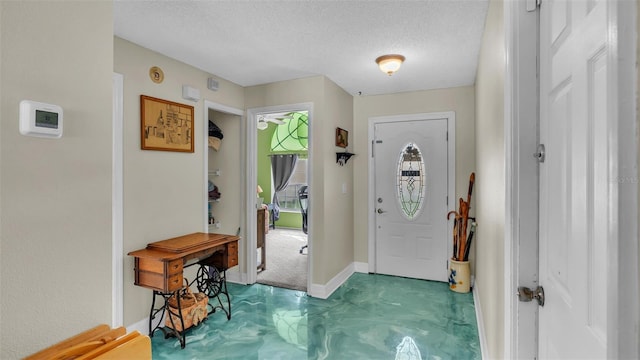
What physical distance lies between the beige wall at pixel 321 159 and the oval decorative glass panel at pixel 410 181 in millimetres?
839

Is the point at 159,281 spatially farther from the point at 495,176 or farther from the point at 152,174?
the point at 495,176

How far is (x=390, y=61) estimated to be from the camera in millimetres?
2848

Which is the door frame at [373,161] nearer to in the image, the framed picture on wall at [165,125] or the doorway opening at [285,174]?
the framed picture on wall at [165,125]

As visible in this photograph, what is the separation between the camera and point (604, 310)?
25.3 inches

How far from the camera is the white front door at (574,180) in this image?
65cm

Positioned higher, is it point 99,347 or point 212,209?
point 212,209

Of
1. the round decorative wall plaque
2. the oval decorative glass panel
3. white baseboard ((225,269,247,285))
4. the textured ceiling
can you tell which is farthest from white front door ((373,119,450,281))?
the round decorative wall plaque

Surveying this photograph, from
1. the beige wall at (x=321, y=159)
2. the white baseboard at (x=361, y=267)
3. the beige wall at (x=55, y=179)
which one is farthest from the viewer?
the white baseboard at (x=361, y=267)

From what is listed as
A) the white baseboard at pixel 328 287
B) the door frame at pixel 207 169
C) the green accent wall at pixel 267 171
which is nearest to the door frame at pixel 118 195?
the door frame at pixel 207 169

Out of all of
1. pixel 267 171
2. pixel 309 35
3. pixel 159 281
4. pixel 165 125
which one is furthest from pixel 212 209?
pixel 267 171

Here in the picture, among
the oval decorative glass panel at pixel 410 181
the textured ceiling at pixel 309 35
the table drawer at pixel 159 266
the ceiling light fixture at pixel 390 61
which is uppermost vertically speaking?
the textured ceiling at pixel 309 35

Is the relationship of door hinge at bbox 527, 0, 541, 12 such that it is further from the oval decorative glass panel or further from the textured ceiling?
the oval decorative glass panel

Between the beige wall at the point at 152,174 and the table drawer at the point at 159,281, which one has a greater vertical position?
the beige wall at the point at 152,174

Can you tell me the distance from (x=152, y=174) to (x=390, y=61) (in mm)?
2267
